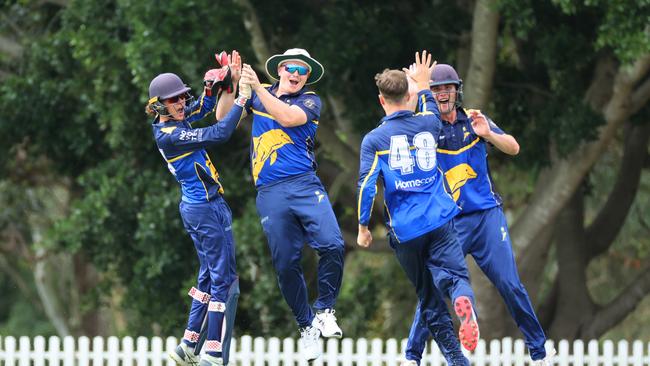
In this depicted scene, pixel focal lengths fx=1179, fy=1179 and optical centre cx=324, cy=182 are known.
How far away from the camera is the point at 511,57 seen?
17531 mm

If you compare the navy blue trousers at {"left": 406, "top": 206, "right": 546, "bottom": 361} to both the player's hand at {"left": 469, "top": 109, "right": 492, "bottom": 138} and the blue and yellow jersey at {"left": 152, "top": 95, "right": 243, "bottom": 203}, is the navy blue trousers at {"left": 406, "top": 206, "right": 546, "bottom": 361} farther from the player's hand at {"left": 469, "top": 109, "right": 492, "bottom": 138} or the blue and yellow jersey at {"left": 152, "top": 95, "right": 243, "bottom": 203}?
the blue and yellow jersey at {"left": 152, "top": 95, "right": 243, "bottom": 203}

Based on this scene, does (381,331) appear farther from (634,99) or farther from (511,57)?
(634,99)

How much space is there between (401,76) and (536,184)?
8.53 meters

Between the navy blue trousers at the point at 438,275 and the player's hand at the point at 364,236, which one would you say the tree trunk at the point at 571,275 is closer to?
the navy blue trousers at the point at 438,275

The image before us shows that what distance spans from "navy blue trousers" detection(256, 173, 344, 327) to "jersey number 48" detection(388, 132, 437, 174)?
0.79 metres

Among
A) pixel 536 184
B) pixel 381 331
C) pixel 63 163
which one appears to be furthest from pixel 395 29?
pixel 381 331

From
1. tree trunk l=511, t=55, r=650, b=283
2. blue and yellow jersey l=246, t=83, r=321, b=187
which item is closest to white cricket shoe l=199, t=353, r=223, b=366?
blue and yellow jersey l=246, t=83, r=321, b=187

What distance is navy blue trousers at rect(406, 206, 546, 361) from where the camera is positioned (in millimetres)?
8992

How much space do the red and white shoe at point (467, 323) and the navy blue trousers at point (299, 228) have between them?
1.11m

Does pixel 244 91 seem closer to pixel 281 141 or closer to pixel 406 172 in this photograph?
pixel 281 141

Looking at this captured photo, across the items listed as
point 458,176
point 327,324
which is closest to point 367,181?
point 458,176

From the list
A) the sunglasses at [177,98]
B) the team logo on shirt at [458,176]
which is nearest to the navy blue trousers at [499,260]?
the team logo on shirt at [458,176]

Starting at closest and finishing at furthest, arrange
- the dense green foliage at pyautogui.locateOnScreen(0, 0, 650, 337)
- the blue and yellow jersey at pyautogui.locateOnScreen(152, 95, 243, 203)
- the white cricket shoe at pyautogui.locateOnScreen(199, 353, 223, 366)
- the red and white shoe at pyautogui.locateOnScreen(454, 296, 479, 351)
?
the red and white shoe at pyautogui.locateOnScreen(454, 296, 479, 351) < the blue and yellow jersey at pyautogui.locateOnScreen(152, 95, 243, 203) < the white cricket shoe at pyautogui.locateOnScreen(199, 353, 223, 366) < the dense green foliage at pyautogui.locateOnScreen(0, 0, 650, 337)

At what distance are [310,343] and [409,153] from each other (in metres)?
1.79
